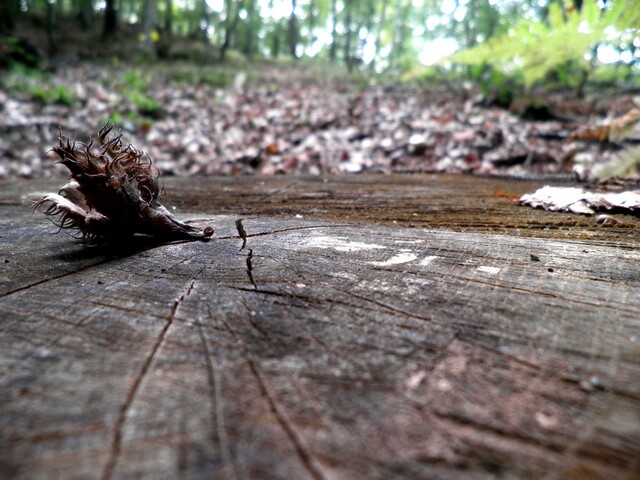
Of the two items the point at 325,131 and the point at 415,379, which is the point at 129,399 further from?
the point at 325,131

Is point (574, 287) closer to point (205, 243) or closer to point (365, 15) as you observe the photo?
point (205, 243)

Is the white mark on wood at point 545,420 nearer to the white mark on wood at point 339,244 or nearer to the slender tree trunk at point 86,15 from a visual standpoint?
the white mark on wood at point 339,244

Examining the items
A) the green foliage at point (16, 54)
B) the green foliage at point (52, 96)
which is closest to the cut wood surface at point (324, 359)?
the green foliage at point (52, 96)

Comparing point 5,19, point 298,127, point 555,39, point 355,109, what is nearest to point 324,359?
point 555,39

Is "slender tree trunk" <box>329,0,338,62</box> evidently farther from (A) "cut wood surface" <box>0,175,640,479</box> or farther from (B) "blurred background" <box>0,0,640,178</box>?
(A) "cut wood surface" <box>0,175,640,479</box>

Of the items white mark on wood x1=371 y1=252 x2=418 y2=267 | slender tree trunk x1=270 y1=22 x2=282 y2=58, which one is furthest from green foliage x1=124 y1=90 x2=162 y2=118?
slender tree trunk x1=270 y1=22 x2=282 y2=58
